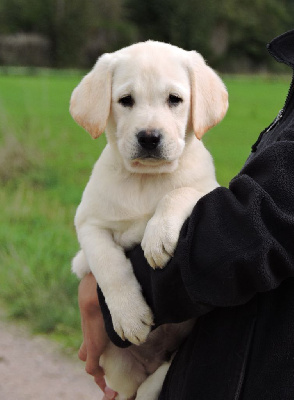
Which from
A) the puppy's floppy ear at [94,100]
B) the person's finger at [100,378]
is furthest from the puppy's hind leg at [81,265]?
the puppy's floppy ear at [94,100]

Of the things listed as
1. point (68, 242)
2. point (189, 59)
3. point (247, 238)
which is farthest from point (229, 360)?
point (68, 242)

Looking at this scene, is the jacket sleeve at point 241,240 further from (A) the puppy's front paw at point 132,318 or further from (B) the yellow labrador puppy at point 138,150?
(B) the yellow labrador puppy at point 138,150

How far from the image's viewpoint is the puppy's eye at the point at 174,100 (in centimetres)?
228

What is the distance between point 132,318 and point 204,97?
0.91m

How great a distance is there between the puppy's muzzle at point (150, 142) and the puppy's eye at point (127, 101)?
0.56 ft

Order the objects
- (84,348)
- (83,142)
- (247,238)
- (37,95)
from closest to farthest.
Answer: (247,238) < (84,348) < (83,142) < (37,95)

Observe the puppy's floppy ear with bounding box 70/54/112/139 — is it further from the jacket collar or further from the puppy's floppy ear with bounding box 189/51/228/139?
the jacket collar

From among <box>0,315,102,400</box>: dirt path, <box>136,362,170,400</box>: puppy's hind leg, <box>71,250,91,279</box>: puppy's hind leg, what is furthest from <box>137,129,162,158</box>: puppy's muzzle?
<box>0,315,102,400</box>: dirt path

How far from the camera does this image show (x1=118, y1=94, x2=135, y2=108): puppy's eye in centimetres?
232

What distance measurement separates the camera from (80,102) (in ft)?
7.91

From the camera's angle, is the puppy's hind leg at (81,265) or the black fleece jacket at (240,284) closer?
the black fleece jacket at (240,284)

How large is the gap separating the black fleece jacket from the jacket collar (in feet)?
0.70

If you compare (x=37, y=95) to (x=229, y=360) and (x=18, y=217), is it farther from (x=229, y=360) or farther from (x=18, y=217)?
(x=229, y=360)

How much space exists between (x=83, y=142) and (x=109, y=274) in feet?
31.1
